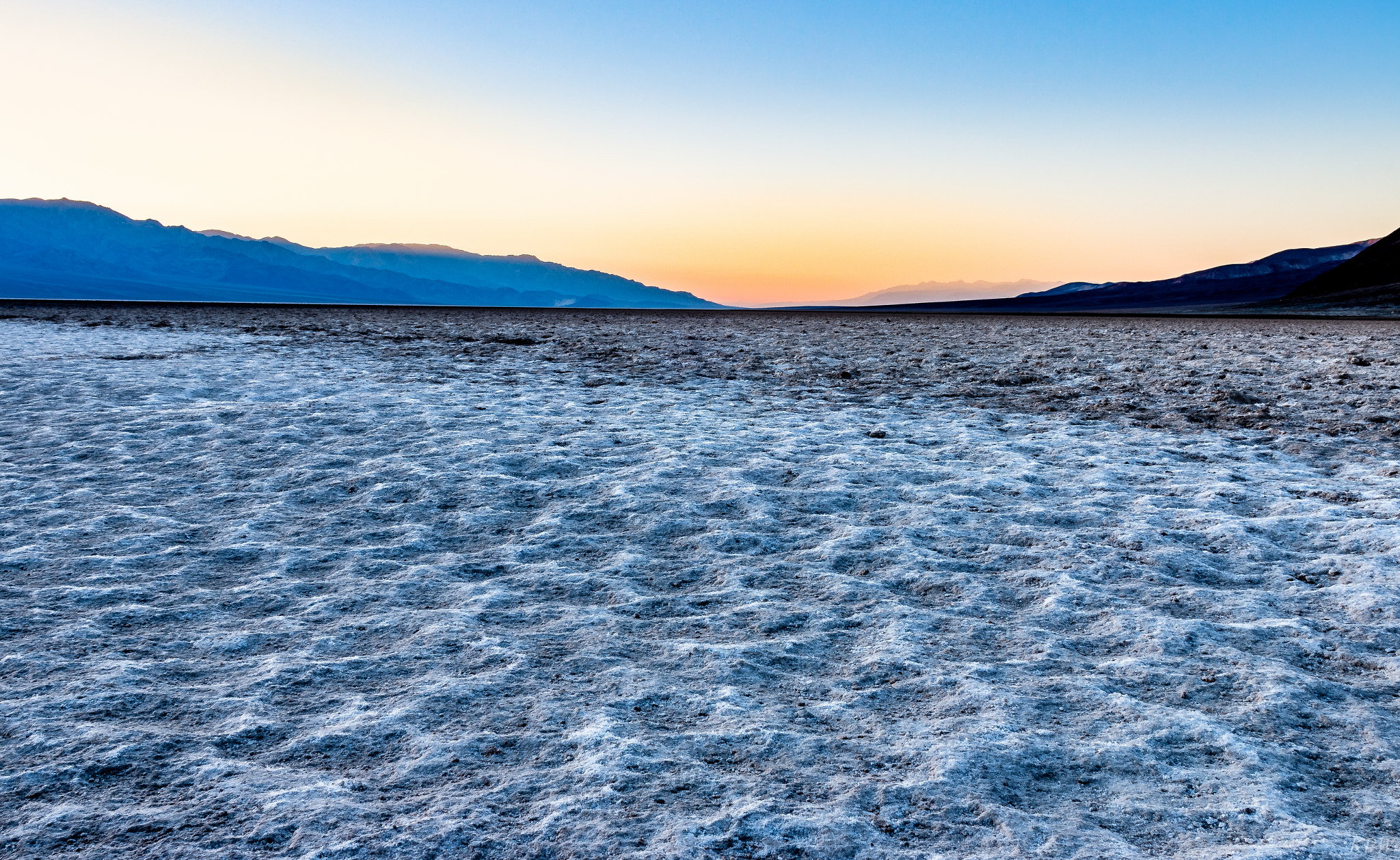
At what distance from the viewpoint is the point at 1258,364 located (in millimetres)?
15891

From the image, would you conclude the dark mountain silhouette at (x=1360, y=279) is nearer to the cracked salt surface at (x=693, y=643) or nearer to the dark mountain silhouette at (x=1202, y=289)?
the dark mountain silhouette at (x=1202, y=289)

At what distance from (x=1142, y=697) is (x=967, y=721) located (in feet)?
2.73

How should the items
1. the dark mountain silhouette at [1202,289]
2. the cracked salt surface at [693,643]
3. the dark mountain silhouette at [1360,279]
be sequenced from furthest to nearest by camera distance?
the dark mountain silhouette at [1202,289]
the dark mountain silhouette at [1360,279]
the cracked salt surface at [693,643]

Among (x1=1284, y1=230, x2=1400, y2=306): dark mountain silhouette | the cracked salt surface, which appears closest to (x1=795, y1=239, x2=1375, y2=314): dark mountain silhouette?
(x1=1284, y1=230, x2=1400, y2=306): dark mountain silhouette

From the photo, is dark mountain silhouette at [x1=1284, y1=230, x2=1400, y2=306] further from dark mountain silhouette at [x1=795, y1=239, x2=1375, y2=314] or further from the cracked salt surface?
the cracked salt surface

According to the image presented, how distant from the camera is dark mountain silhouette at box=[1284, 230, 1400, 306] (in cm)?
7138

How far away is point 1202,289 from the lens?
140 metres

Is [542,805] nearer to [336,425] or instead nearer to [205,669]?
[205,669]

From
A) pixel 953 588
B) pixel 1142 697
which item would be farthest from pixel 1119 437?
pixel 1142 697

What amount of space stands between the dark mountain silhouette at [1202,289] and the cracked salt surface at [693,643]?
111406 millimetres

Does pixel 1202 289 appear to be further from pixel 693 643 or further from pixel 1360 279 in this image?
pixel 693 643

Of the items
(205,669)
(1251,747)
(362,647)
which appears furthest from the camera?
(362,647)

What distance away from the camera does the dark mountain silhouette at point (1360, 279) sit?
234 ft

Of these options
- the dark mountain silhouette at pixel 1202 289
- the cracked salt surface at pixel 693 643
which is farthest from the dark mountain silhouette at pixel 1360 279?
the cracked salt surface at pixel 693 643
